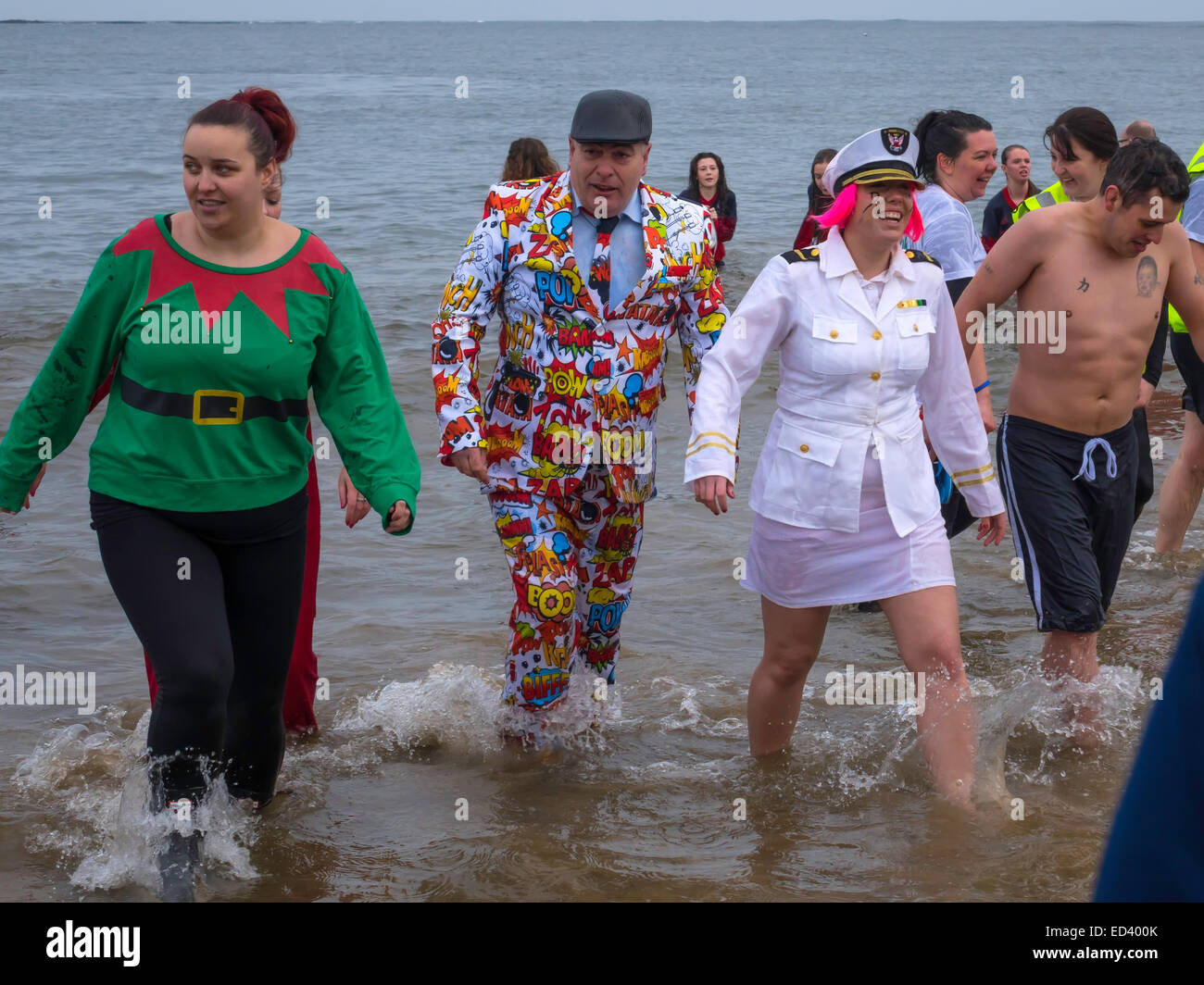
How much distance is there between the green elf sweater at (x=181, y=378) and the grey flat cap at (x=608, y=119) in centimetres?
102

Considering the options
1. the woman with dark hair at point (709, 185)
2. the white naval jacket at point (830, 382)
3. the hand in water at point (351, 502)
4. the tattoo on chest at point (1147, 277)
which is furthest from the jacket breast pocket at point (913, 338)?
the woman with dark hair at point (709, 185)

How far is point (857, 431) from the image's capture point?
13.3 ft

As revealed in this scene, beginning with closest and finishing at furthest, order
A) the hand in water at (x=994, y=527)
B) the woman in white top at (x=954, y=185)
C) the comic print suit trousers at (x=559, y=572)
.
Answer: the hand in water at (x=994, y=527) → the comic print suit trousers at (x=559, y=572) → the woman in white top at (x=954, y=185)

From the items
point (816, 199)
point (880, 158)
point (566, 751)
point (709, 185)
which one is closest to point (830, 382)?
point (880, 158)

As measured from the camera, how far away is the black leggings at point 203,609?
3420 millimetres

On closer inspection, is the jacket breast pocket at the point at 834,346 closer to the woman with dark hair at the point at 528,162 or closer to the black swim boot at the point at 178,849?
the black swim boot at the point at 178,849

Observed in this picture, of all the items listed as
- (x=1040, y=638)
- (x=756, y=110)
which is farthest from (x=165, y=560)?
(x=756, y=110)

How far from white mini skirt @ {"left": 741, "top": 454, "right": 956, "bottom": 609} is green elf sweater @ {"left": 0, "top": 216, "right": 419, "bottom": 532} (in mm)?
1470

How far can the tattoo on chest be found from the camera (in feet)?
15.8

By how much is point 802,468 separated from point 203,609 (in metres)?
1.70

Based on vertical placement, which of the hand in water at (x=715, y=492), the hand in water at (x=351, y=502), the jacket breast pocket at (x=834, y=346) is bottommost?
the hand in water at (x=351, y=502)

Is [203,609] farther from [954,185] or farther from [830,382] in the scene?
[954,185]

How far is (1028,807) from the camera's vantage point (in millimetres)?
4363

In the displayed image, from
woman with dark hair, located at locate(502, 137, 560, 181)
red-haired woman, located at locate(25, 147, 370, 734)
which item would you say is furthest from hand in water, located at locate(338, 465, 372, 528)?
woman with dark hair, located at locate(502, 137, 560, 181)
